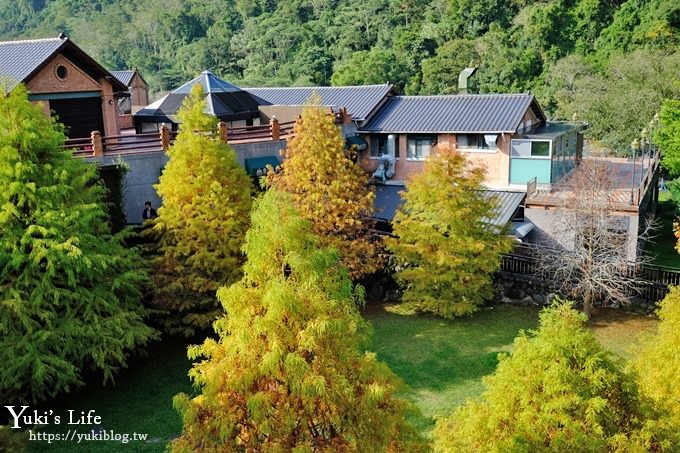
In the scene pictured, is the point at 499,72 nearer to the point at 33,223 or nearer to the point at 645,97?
the point at 645,97

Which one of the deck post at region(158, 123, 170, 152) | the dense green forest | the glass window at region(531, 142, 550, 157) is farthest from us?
the dense green forest


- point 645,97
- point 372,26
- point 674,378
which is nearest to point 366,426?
point 674,378

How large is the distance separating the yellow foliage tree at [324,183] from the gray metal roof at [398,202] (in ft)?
10.1

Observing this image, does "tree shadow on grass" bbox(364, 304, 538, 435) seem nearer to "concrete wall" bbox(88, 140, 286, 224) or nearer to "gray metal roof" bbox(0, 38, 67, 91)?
"concrete wall" bbox(88, 140, 286, 224)

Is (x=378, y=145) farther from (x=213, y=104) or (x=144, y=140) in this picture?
(x=144, y=140)

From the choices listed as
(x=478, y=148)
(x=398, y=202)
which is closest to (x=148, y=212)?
(x=398, y=202)

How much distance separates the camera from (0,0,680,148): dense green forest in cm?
4306

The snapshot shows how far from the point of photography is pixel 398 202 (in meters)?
26.0

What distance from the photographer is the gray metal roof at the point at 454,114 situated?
26094 millimetres

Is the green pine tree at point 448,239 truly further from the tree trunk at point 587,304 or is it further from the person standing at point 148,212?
the person standing at point 148,212

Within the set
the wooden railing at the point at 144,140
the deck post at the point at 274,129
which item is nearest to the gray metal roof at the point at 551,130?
the deck post at the point at 274,129

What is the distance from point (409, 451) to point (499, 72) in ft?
179

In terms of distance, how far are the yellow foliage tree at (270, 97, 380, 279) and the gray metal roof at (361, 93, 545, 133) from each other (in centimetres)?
763

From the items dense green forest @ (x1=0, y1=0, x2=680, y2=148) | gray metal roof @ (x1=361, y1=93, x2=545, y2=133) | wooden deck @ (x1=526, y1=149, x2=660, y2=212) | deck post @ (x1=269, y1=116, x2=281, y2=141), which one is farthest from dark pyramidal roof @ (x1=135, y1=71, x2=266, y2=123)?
dense green forest @ (x1=0, y1=0, x2=680, y2=148)
